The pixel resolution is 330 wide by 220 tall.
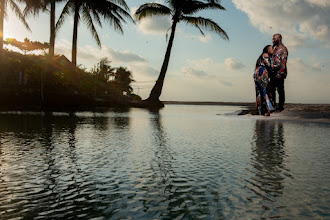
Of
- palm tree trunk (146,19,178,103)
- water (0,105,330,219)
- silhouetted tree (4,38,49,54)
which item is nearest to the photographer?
water (0,105,330,219)

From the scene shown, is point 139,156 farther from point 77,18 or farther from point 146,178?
point 77,18

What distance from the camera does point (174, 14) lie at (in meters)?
36.4

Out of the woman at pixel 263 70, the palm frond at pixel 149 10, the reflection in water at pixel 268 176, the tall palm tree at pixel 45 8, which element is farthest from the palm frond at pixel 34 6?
the reflection in water at pixel 268 176

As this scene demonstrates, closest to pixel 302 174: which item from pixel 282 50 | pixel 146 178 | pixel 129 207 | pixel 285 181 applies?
pixel 285 181

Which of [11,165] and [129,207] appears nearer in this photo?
[129,207]

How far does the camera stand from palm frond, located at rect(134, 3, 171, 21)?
34406 millimetres

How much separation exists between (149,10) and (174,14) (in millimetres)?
3114

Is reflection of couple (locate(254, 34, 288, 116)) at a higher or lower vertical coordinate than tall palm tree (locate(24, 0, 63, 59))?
lower

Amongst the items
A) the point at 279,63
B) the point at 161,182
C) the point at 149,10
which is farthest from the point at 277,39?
the point at 149,10

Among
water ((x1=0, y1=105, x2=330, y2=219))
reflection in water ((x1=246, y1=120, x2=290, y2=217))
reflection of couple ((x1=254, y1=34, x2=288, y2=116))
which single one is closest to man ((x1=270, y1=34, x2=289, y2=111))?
reflection of couple ((x1=254, y1=34, x2=288, y2=116))

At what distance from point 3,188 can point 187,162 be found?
9.21 feet

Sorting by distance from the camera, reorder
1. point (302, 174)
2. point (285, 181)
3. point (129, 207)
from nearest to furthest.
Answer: point (129, 207) < point (285, 181) < point (302, 174)

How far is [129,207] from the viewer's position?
3133 mm

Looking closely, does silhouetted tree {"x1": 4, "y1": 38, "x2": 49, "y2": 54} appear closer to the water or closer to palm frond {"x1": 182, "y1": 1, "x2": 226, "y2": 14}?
palm frond {"x1": 182, "y1": 1, "x2": 226, "y2": 14}
